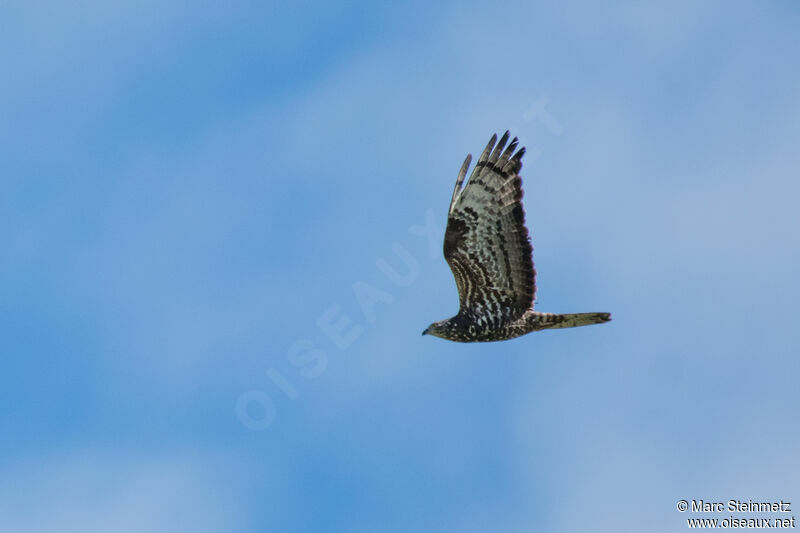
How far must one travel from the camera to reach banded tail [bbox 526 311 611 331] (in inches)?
Answer: 847

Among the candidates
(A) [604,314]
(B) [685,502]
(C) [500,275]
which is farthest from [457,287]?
Result: (B) [685,502]

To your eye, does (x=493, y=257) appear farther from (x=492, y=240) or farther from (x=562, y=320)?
(x=562, y=320)

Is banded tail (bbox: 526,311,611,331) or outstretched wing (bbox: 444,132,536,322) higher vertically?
outstretched wing (bbox: 444,132,536,322)

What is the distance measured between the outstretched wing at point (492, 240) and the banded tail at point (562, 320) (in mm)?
232

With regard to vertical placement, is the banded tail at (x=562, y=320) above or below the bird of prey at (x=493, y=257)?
below

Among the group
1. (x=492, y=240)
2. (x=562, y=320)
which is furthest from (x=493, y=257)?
(x=562, y=320)

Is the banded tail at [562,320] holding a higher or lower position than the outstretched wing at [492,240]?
lower

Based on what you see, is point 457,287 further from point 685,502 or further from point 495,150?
point 685,502

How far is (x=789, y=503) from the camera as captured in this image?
22.0 m

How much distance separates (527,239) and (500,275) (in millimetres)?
789

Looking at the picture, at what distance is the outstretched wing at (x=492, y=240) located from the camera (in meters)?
21.3

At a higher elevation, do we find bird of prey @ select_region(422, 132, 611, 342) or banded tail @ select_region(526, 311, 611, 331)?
bird of prey @ select_region(422, 132, 611, 342)

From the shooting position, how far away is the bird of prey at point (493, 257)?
69.9 ft

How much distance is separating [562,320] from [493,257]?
1.52 meters
